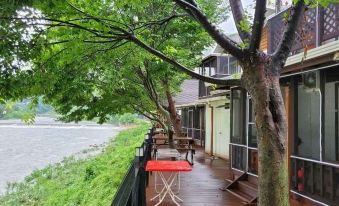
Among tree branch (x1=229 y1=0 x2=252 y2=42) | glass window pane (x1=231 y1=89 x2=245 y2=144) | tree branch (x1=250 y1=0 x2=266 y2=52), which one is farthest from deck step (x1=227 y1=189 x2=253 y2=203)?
tree branch (x1=250 y1=0 x2=266 y2=52)

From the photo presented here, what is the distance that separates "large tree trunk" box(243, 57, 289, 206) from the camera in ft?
13.4

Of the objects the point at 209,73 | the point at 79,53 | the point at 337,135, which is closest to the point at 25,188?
→ the point at 209,73

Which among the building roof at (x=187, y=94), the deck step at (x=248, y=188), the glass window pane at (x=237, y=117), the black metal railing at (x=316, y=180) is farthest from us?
the building roof at (x=187, y=94)

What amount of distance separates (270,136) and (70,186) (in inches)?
577

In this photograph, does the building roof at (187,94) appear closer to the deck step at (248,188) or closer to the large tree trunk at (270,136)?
the deck step at (248,188)

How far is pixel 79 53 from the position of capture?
6500mm

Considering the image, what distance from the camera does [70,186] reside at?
1741 centimetres

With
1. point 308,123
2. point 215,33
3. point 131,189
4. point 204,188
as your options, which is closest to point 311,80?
point 308,123

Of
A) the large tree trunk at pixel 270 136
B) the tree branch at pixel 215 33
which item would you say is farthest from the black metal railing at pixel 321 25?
the large tree trunk at pixel 270 136

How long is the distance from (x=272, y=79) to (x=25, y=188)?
692 inches

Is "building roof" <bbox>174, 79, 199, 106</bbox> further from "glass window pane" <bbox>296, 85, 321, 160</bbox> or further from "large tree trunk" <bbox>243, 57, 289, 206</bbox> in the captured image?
"large tree trunk" <bbox>243, 57, 289, 206</bbox>

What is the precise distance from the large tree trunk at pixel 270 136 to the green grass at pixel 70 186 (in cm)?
646

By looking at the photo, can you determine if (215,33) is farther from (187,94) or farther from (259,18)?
(187,94)

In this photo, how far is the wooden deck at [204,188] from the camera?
8594 millimetres
